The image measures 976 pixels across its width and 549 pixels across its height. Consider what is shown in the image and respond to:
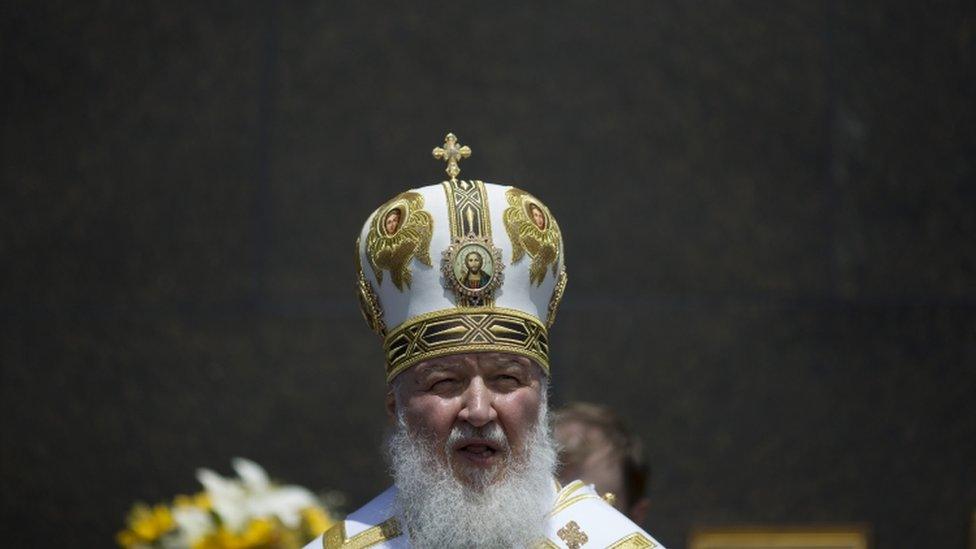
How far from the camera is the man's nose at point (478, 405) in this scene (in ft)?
15.4

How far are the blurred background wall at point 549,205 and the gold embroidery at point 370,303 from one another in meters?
2.27

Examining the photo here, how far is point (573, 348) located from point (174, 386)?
135 centimetres

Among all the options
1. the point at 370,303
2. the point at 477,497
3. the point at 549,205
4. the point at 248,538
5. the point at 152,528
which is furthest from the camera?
the point at 549,205

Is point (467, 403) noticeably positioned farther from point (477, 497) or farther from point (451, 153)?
point (451, 153)

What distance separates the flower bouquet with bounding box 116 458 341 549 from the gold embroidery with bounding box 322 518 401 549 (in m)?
0.67

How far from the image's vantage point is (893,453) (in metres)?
7.48

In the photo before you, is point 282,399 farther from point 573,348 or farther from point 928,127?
point 928,127

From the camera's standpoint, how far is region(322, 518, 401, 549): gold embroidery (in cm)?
492

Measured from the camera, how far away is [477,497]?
→ 4.80 metres

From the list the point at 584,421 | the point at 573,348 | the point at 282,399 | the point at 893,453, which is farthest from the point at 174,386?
the point at 893,453

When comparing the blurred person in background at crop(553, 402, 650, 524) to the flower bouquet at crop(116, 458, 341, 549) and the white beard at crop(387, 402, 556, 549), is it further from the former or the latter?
the white beard at crop(387, 402, 556, 549)

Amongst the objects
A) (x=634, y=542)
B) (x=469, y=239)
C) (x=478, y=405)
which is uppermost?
(x=469, y=239)

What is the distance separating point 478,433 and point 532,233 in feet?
1.60

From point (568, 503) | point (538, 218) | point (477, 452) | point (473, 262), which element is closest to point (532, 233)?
point (538, 218)
